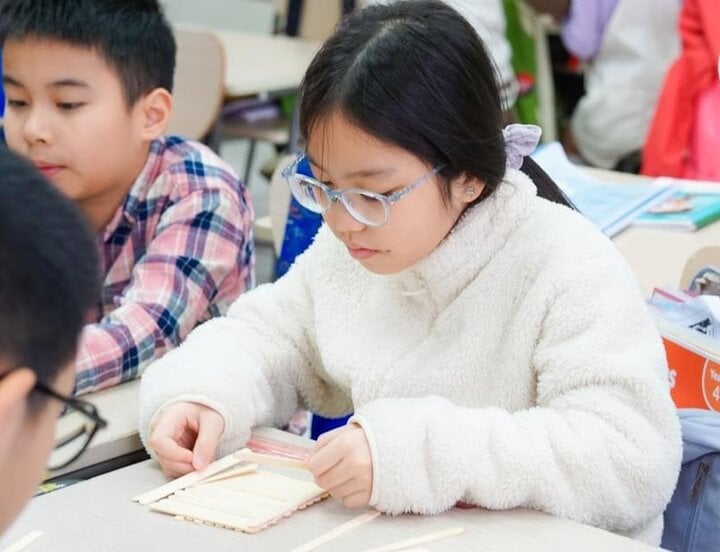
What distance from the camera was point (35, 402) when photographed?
0.78m

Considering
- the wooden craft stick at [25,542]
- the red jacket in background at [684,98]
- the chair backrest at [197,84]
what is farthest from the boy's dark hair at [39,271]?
the chair backrest at [197,84]

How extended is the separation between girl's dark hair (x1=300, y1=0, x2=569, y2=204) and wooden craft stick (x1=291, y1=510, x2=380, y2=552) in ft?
1.20

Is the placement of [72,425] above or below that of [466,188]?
→ below

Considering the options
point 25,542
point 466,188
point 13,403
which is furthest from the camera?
point 466,188

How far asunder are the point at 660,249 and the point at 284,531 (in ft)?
4.00

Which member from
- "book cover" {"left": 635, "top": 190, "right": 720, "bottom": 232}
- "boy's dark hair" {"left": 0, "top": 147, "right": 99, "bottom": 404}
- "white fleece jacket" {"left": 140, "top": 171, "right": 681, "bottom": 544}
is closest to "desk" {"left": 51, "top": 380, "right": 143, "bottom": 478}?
"white fleece jacket" {"left": 140, "top": 171, "right": 681, "bottom": 544}

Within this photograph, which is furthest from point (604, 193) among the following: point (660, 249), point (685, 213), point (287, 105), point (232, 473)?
point (287, 105)

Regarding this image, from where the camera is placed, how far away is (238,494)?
1.29 meters

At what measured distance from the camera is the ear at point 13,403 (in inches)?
28.9

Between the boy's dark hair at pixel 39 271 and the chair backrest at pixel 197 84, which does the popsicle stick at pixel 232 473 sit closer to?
the boy's dark hair at pixel 39 271

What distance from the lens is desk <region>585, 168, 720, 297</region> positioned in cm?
206

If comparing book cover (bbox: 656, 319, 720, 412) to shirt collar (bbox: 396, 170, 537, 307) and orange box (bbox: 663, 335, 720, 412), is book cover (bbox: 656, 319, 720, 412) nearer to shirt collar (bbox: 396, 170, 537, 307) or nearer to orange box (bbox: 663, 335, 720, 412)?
orange box (bbox: 663, 335, 720, 412)

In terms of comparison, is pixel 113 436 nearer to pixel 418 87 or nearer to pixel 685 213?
pixel 418 87

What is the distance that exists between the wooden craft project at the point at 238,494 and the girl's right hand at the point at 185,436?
17 millimetres
